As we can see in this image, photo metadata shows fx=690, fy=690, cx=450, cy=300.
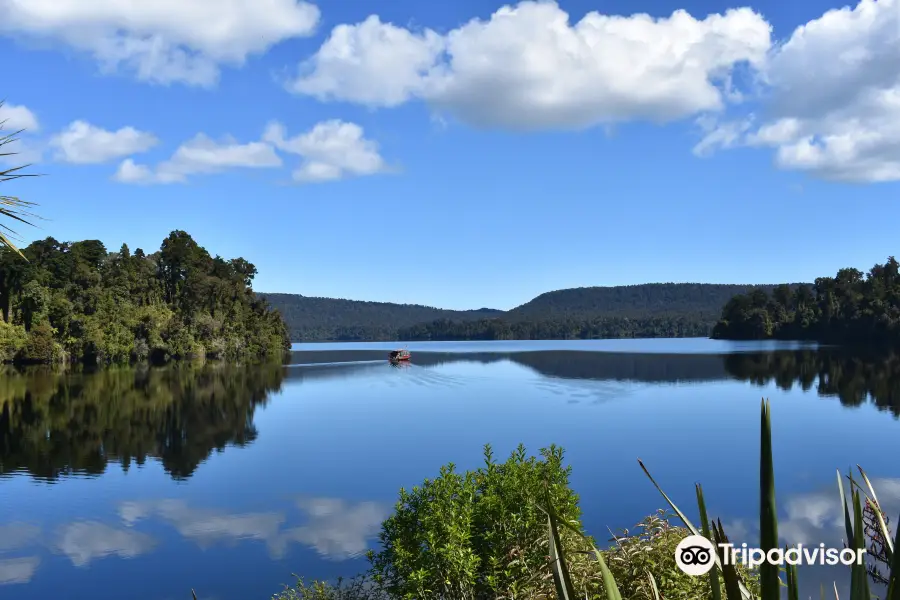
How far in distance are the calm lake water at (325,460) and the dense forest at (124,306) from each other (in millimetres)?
29161

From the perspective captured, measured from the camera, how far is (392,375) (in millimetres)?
Answer: 73375

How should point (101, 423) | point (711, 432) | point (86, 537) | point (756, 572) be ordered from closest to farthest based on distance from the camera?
point (756, 572) < point (86, 537) < point (711, 432) < point (101, 423)

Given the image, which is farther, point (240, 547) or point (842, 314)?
point (842, 314)

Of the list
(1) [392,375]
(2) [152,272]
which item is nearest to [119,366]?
(2) [152,272]

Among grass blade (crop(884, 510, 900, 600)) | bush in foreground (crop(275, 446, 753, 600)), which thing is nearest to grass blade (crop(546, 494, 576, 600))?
grass blade (crop(884, 510, 900, 600))

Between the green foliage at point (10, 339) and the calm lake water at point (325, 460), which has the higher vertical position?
the green foliage at point (10, 339)

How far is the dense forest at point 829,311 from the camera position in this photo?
4291 inches

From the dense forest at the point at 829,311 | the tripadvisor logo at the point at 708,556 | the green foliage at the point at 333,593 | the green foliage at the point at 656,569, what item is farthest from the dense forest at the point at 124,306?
the dense forest at the point at 829,311

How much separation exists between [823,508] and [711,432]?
43.4 feet

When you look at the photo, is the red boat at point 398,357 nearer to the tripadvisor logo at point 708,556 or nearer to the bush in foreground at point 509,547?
the bush in foreground at point 509,547

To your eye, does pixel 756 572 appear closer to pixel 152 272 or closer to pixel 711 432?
pixel 711 432

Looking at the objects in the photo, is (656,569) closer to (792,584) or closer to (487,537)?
(487,537)

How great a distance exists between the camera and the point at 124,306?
95312mm

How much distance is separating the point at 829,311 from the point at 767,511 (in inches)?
5475
